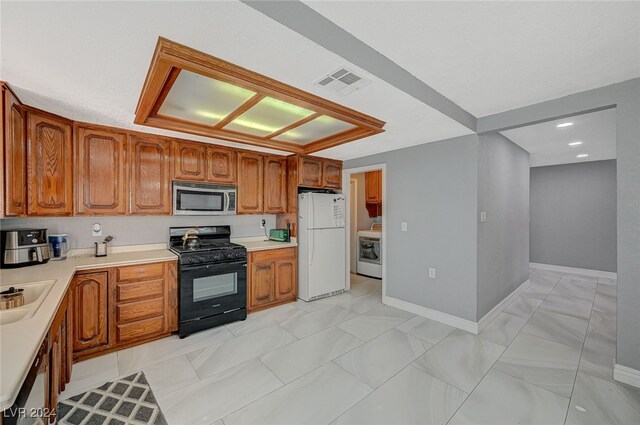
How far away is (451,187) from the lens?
3.24 metres

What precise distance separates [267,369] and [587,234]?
6.73 meters

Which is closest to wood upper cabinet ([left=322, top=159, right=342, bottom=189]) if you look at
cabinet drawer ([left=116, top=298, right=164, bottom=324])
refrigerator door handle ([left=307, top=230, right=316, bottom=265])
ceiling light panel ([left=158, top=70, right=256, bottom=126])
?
refrigerator door handle ([left=307, top=230, right=316, bottom=265])

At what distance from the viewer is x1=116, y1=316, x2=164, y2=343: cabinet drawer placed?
2.61m

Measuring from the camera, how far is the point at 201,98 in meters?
2.19

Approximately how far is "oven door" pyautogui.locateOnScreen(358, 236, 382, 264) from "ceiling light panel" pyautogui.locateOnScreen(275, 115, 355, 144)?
2.70 metres

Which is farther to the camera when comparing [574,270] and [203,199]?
[574,270]

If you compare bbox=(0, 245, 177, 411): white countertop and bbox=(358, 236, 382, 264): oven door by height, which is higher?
bbox=(0, 245, 177, 411): white countertop

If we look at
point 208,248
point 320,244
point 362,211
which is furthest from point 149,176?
point 362,211

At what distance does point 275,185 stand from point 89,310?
8.34ft

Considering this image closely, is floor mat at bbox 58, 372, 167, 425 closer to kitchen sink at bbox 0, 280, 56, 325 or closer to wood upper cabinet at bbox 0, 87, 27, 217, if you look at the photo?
kitchen sink at bbox 0, 280, 56, 325

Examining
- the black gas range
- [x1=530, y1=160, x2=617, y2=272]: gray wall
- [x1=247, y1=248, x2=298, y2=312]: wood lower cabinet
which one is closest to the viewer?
the black gas range

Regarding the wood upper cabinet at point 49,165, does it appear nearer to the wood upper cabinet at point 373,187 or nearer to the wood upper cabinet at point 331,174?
the wood upper cabinet at point 331,174

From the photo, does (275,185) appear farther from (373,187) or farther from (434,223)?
(373,187)

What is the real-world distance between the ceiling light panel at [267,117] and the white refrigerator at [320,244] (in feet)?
4.27
